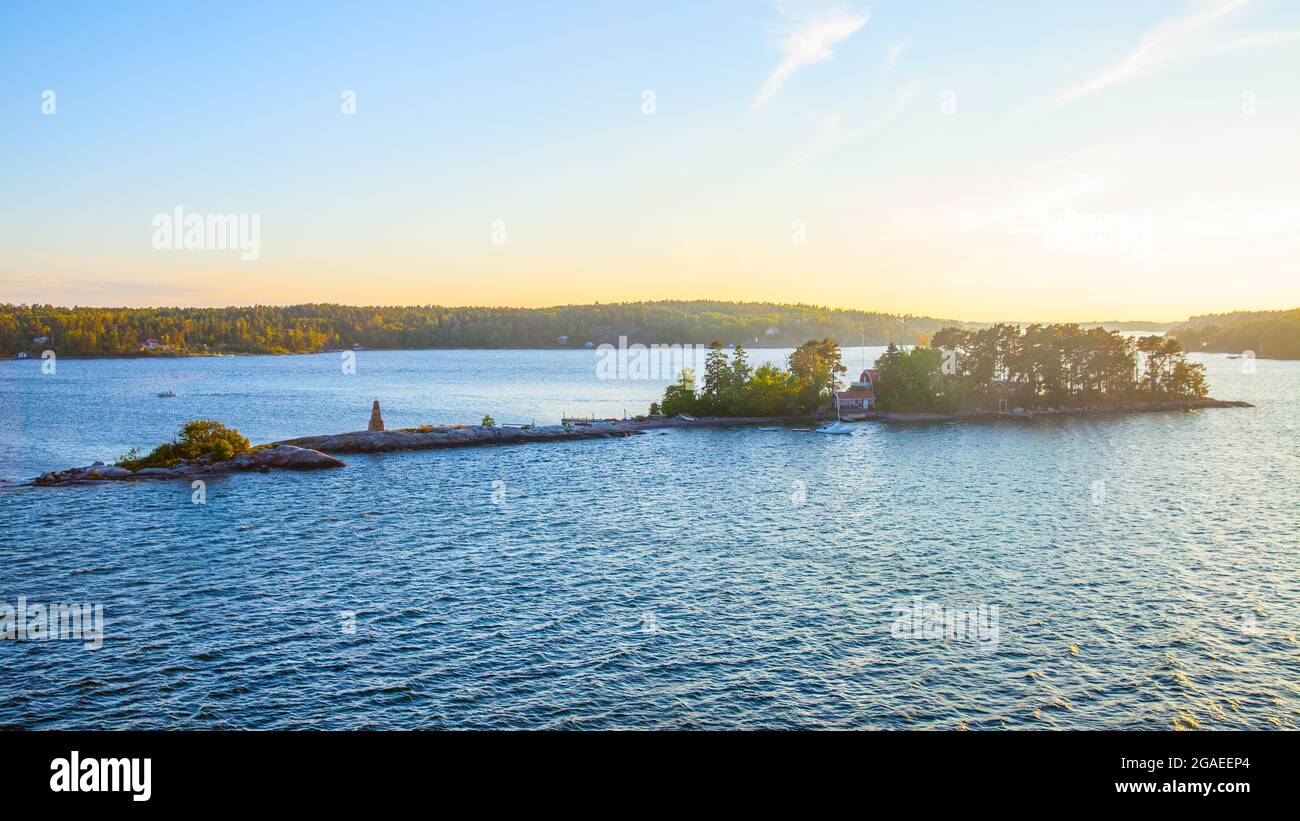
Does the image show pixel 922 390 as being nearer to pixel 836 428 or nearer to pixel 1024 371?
pixel 1024 371

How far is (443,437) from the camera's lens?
293 ft

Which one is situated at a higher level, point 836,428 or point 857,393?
point 857,393

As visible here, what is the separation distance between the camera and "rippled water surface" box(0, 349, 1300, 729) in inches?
1027

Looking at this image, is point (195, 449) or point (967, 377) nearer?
point (195, 449)

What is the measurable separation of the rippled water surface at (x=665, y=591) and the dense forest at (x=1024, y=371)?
41.7m

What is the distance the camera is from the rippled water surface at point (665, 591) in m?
26.1

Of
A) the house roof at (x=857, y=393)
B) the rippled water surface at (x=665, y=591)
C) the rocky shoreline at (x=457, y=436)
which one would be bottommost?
the rippled water surface at (x=665, y=591)

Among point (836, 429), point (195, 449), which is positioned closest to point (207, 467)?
point (195, 449)

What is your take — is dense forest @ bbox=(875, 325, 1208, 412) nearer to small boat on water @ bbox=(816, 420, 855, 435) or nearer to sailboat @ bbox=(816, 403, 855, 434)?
sailboat @ bbox=(816, 403, 855, 434)

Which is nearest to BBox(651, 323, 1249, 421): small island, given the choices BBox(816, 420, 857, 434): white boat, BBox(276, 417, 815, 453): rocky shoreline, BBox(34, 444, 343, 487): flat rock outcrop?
BBox(816, 420, 857, 434): white boat

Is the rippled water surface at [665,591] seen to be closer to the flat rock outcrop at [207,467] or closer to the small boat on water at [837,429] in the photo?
the flat rock outcrop at [207,467]

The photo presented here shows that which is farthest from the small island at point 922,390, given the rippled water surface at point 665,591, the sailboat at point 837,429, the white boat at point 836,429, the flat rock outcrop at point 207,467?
the rippled water surface at point 665,591

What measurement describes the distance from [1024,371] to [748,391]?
46.5 m
